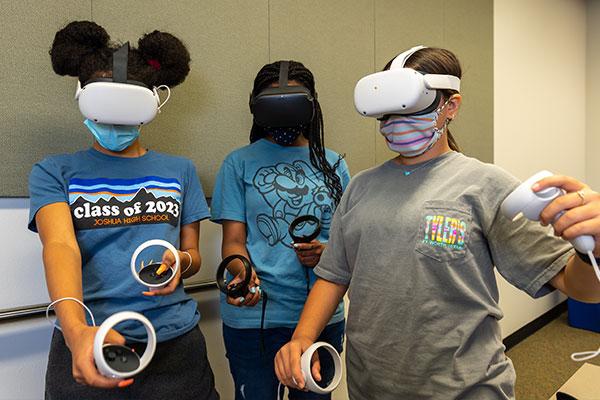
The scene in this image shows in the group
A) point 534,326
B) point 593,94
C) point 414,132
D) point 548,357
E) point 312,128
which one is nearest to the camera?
point 414,132

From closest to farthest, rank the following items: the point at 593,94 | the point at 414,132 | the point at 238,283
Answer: the point at 414,132 → the point at 238,283 → the point at 593,94

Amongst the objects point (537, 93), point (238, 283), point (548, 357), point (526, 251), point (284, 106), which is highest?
point (537, 93)

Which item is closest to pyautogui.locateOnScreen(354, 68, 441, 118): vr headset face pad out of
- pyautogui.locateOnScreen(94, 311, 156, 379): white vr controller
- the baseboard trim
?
pyautogui.locateOnScreen(94, 311, 156, 379): white vr controller

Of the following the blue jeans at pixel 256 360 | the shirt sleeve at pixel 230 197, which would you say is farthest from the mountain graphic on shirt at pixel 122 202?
the blue jeans at pixel 256 360

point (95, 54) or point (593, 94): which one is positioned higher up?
point (593, 94)

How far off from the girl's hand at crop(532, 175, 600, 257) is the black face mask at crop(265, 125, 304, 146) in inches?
34.5

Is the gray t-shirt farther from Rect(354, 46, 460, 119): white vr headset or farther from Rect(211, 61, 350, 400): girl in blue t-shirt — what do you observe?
Rect(211, 61, 350, 400): girl in blue t-shirt

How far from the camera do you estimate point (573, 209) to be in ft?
2.29

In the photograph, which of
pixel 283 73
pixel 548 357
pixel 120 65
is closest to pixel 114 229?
pixel 120 65

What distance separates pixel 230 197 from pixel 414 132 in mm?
654

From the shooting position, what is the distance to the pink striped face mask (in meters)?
1.02

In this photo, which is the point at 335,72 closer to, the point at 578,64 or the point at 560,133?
the point at 560,133

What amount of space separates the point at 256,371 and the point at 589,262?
99 centimetres

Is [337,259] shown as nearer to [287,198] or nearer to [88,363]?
[287,198]
